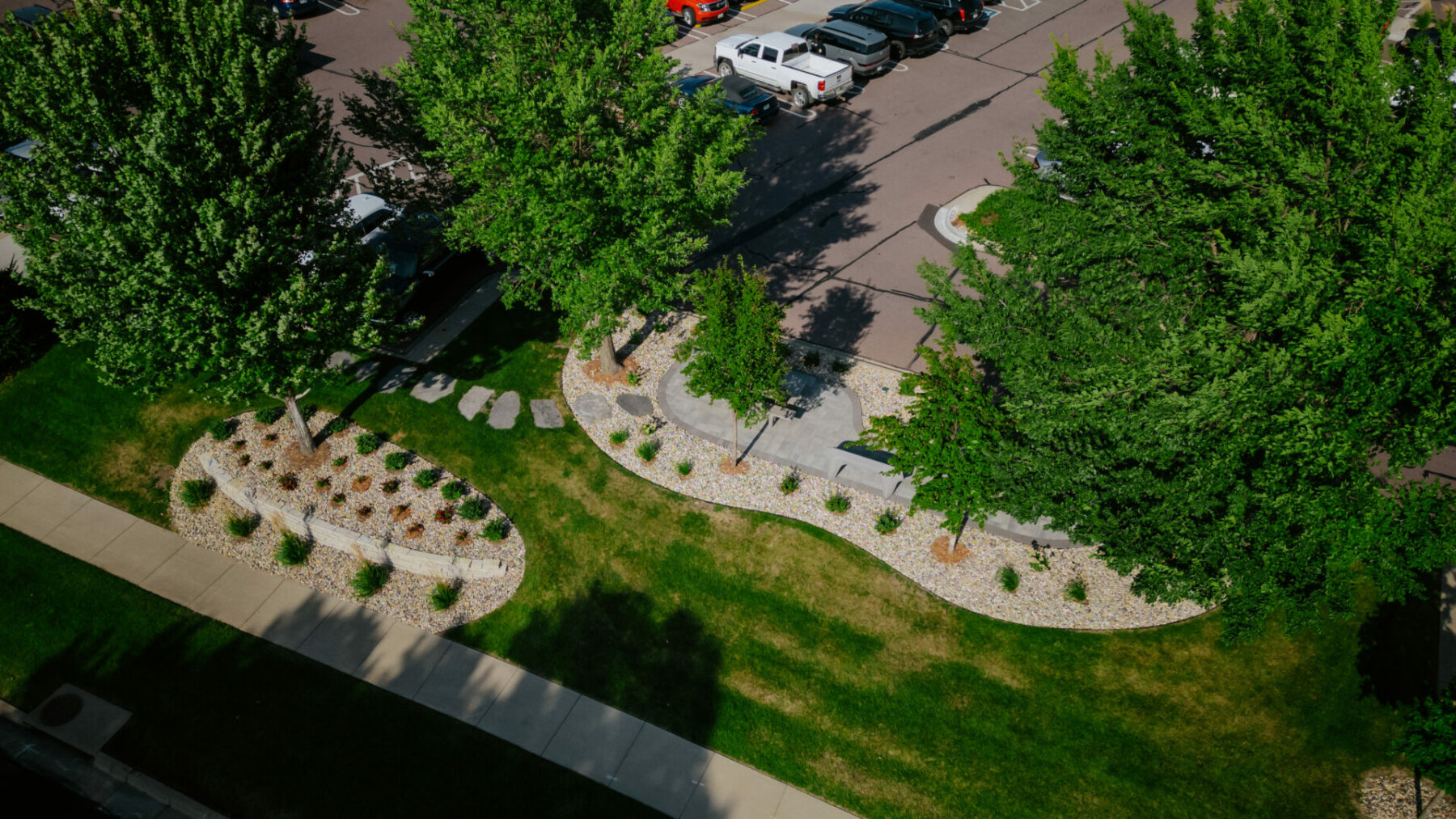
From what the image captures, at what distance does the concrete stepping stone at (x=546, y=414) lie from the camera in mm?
20422

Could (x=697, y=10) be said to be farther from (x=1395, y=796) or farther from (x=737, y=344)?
(x=1395, y=796)

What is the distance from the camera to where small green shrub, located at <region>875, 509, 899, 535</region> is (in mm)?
17953

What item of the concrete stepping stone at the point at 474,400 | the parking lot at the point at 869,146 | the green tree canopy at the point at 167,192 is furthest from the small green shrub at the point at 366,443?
the parking lot at the point at 869,146

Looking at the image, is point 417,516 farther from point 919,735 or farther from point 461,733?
point 919,735

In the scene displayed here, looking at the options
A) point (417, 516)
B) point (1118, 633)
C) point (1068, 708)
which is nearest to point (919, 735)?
point (1068, 708)

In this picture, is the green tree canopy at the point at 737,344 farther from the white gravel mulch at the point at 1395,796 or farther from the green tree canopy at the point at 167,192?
the white gravel mulch at the point at 1395,796

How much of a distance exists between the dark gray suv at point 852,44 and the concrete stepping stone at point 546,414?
2004 centimetres

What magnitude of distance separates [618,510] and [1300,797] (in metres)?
14.1

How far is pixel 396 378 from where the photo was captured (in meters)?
21.5

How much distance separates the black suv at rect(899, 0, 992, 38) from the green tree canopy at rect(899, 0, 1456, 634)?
20467 millimetres

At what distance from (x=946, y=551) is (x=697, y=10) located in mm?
29616

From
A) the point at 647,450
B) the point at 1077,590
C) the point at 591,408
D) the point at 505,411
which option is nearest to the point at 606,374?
the point at 591,408

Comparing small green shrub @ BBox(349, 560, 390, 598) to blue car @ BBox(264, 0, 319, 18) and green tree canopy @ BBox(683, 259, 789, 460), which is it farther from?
blue car @ BBox(264, 0, 319, 18)

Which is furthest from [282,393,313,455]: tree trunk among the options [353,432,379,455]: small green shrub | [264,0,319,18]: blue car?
[264,0,319,18]: blue car
